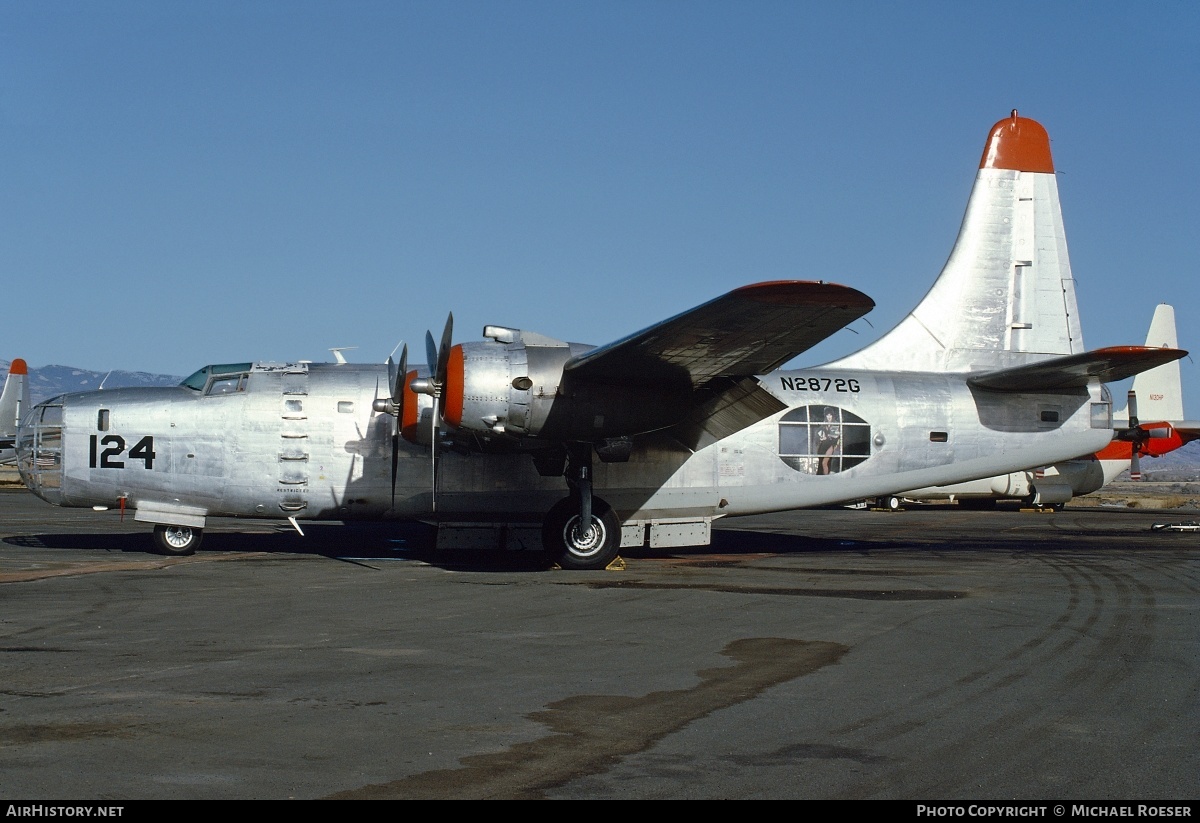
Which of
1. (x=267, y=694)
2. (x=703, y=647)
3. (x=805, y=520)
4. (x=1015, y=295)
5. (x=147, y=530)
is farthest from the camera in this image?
(x=805, y=520)

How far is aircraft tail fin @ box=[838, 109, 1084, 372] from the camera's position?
19.5 metres

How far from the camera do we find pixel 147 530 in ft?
76.9

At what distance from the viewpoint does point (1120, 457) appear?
3850 cm

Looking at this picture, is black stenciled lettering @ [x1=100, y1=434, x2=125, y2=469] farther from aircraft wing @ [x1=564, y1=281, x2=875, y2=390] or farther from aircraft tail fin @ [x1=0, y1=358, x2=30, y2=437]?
aircraft tail fin @ [x1=0, y1=358, x2=30, y2=437]

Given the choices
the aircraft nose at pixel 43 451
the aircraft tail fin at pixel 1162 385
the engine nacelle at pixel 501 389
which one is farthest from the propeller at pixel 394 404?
the aircraft tail fin at pixel 1162 385

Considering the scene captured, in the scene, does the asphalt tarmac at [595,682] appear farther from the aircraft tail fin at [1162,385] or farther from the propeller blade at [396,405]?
the aircraft tail fin at [1162,385]

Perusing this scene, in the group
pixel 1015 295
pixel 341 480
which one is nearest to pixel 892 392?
pixel 1015 295

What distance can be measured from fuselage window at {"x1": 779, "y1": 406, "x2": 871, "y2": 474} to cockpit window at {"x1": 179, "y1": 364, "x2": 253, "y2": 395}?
9.16 meters

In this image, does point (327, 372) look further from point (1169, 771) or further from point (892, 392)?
point (1169, 771)

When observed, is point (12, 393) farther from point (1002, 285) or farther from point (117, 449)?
point (1002, 285)

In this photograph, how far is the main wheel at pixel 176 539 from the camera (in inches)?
693

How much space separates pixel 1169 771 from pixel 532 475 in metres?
12.4

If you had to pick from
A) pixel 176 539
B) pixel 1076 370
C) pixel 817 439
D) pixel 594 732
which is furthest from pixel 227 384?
pixel 1076 370
